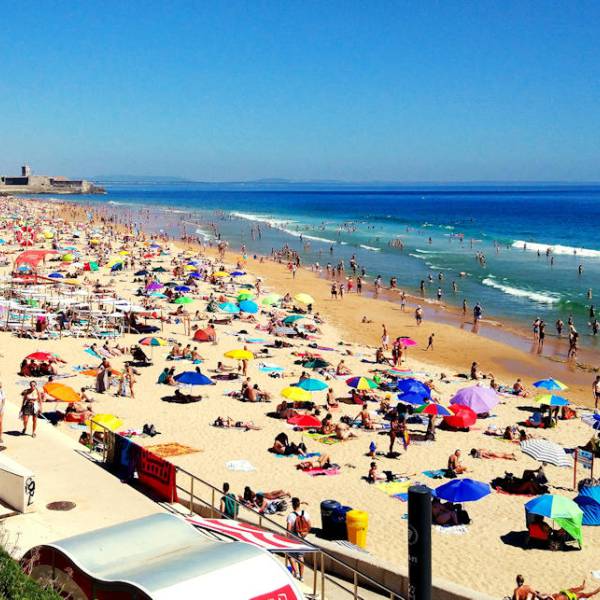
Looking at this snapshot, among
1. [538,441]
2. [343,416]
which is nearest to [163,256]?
[343,416]

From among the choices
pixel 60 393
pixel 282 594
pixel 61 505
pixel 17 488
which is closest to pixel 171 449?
pixel 60 393

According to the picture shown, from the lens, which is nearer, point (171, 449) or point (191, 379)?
point (171, 449)

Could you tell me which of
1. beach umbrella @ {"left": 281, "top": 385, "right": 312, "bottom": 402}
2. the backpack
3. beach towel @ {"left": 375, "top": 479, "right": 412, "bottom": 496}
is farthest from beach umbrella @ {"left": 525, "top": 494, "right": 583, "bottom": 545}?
beach umbrella @ {"left": 281, "top": 385, "right": 312, "bottom": 402}

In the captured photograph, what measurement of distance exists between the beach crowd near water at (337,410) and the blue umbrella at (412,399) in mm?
55

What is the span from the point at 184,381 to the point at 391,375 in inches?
277

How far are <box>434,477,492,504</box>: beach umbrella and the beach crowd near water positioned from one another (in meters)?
0.03

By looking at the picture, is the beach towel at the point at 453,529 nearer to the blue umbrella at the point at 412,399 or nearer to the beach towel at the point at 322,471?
the beach towel at the point at 322,471

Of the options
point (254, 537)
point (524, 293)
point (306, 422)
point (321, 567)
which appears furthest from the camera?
point (524, 293)

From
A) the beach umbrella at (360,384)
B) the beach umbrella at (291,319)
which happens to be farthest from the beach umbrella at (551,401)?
the beach umbrella at (291,319)

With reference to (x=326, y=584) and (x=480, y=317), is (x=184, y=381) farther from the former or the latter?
(x=480, y=317)

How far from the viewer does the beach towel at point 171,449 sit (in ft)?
51.9

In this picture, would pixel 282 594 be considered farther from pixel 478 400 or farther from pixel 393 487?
pixel 478 400

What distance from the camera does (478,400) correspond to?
62.0ft

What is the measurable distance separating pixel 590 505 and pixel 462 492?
233 cm
